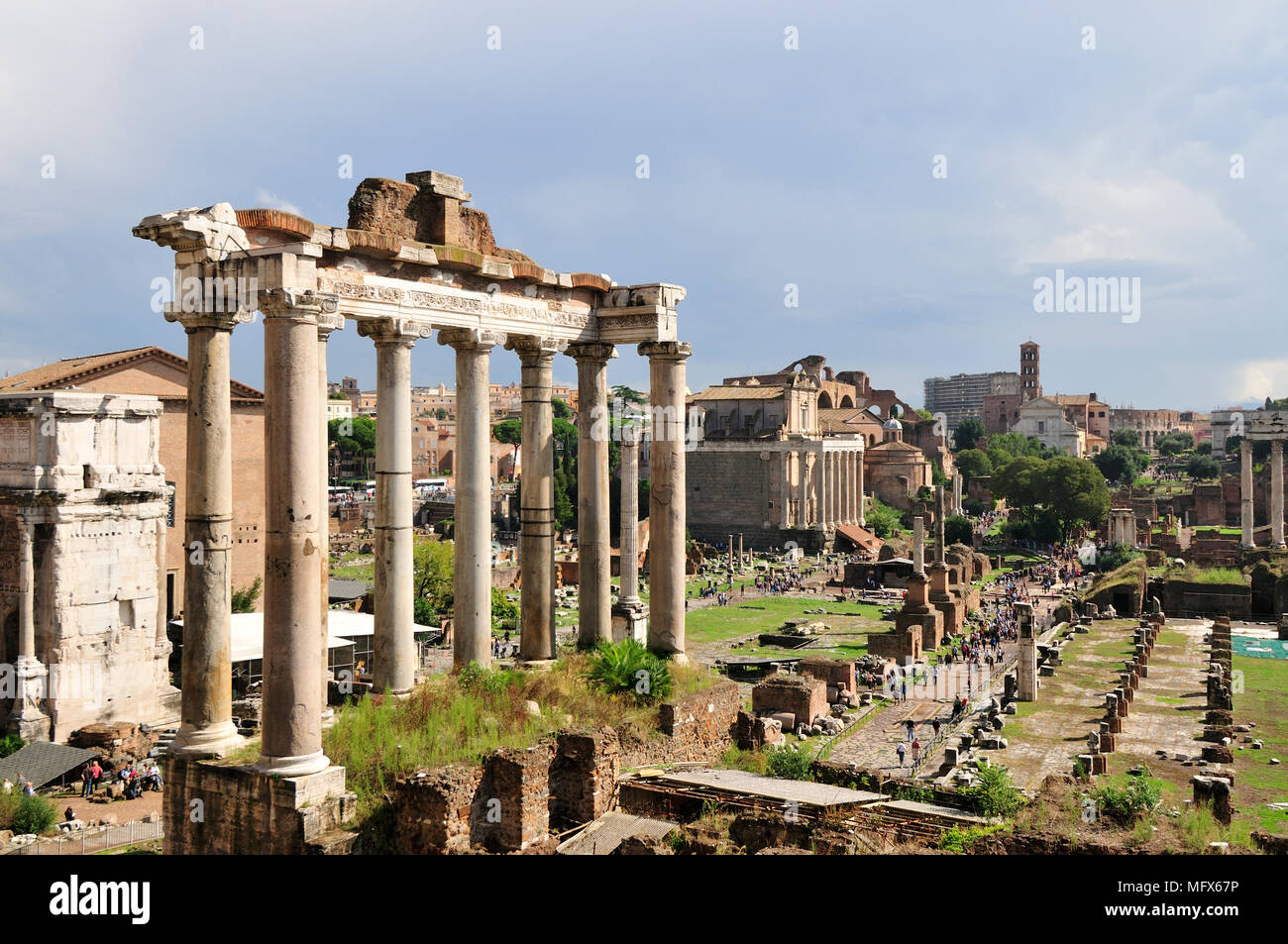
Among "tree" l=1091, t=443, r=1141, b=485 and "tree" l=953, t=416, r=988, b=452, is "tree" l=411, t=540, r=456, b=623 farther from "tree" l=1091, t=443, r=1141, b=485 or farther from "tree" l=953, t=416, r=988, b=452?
"tree" l=953, t=416, r=988, b=452

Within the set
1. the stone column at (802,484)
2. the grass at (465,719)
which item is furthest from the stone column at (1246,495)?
the grass at (465,719)

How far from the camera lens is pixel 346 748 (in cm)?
1105

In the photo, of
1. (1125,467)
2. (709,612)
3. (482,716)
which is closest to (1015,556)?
(709,612)

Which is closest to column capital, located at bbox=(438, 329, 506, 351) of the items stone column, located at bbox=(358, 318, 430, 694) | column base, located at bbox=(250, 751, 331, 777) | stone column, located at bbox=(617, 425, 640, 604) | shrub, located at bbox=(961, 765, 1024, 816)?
stone column, located at bbox=(358, 318, 430, 694)

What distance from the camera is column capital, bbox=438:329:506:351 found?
13.6 meters

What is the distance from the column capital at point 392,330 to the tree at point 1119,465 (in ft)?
393

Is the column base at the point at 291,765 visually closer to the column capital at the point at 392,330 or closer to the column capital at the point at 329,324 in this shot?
the column capital at the point at 329,324

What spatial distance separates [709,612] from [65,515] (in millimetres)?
30428

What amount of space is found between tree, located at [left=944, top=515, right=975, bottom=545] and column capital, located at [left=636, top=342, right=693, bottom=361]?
66.0 m

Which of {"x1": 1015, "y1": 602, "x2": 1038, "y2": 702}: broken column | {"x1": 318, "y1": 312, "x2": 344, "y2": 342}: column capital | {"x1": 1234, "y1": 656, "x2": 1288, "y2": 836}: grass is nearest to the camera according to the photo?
{"x1": 318, "y1": 312, "x2": 344, "y2": 342}: column capital

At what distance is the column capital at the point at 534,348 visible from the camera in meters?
14.5

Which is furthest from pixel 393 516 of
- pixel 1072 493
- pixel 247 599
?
pixel 1072 493

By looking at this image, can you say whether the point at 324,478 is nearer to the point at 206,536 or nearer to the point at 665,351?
the point at 206,536
